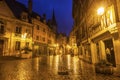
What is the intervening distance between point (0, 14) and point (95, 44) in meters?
17.8

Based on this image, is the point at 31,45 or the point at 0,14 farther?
the point at 31,45

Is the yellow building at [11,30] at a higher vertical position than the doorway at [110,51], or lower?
higher

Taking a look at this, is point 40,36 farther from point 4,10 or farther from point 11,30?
point 4,10

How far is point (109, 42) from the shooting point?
388 inches

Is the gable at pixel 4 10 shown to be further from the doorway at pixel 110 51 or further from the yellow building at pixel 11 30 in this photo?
the doorway at pixel 110 51

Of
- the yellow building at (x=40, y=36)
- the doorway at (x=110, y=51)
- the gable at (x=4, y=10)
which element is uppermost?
the gable at (x=4, y=10)

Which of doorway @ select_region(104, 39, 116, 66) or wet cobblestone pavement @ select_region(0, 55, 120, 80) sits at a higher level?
doorway @ select_region(104, 39, 116, 66)

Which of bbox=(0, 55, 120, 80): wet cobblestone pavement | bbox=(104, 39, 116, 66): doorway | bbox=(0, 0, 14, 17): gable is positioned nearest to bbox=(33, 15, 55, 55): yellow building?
bbox=(0, 0, 14, 17): gable

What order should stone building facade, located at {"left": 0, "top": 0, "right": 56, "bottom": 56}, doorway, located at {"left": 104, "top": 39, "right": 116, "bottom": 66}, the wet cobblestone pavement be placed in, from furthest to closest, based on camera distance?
stone building facade, located at {"left": 0, "top": 0, "right": 56, "bottom": 56} → doorway, located at {"left": 104, "top": 39, "right": 116, "bottom": 66} → the wet cobblestone pavement

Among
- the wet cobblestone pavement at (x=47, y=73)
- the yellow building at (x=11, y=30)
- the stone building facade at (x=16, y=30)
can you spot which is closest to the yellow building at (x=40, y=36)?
the stone building facade at (x=16, y=30)

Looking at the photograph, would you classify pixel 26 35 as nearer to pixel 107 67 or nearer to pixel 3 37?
pixel 3 37

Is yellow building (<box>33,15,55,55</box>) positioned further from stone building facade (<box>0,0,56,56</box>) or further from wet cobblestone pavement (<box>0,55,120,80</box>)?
wet cobblestone pavement (<box>0,55,120,80</box>)

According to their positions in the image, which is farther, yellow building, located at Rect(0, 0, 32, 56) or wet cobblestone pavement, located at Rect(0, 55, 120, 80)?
yellow building, located at Rect(0, 0, 32, 56)

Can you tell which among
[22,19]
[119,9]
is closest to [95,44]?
[119,9]
